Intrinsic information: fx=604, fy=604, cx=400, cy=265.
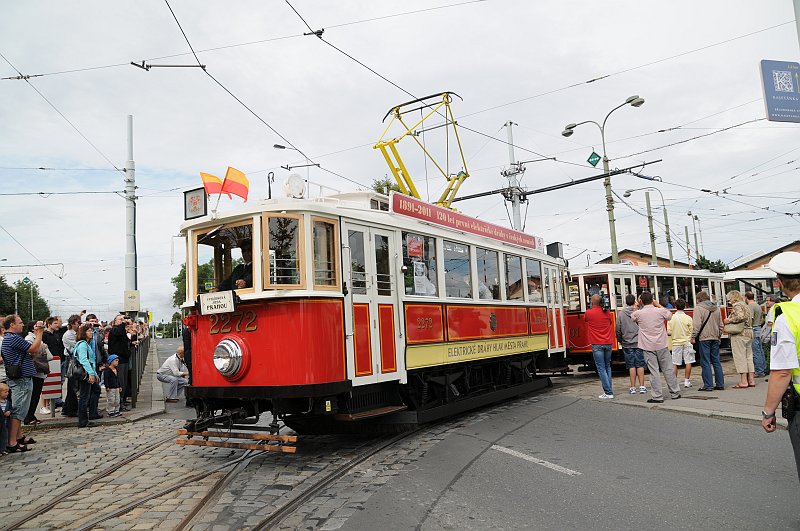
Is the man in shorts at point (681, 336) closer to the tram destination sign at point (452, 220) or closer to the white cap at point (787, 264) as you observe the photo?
the tram destination sign at point (452, 220)

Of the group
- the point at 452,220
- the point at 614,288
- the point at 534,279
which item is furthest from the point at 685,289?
the point at 452,220

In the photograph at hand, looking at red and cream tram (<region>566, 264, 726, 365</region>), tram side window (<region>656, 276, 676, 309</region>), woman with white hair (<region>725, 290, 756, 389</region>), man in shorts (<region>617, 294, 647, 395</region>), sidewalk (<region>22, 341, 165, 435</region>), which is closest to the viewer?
sidewalk (<region>22, 341, 165, 435</region>)

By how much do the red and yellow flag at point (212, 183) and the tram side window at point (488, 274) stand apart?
453cm

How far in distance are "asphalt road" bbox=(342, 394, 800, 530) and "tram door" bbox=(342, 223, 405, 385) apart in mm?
1209

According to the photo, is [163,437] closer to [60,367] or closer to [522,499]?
[60,367]

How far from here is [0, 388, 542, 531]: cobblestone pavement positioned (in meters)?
4.98

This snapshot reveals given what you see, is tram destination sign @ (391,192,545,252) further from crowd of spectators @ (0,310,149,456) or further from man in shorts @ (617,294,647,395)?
crowd of spectators @ (0,310,149,456)

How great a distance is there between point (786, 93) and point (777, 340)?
1015 centimetres

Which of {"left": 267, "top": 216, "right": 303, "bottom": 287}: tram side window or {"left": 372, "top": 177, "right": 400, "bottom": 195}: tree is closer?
{"left": 267, "top": 216, "right": 303, "bottom": 287}: tram side window

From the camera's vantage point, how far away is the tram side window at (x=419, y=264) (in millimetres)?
8246

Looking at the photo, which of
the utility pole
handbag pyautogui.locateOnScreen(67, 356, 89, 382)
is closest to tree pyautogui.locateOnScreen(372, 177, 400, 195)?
the utility pole

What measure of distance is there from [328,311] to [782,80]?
10.3 meters

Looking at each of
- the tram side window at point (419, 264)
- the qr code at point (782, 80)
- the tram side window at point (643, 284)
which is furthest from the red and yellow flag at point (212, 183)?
the tram side window at point (643, 284)

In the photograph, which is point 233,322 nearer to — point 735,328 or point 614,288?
point 735,328
